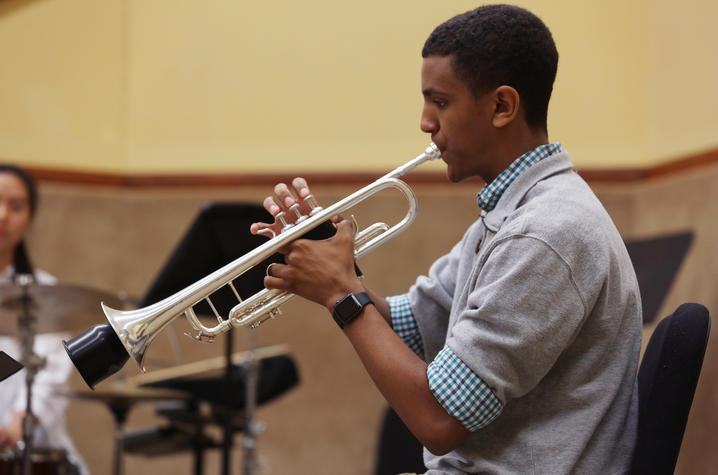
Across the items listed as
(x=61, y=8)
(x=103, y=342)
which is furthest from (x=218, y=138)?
(x=103, y=342)

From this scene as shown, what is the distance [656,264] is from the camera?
8.38ft

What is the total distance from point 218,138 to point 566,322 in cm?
290

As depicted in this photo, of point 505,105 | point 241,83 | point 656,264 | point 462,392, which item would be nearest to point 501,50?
point 505,105

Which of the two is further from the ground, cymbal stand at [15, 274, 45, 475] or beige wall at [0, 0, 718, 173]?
beige wall at [0, 0, 718, 173]

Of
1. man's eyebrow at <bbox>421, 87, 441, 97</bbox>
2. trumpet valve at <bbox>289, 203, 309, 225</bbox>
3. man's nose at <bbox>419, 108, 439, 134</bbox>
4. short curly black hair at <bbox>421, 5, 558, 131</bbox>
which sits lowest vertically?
trumpet valve at <bbox>289, 203, 309, 225</bbox>

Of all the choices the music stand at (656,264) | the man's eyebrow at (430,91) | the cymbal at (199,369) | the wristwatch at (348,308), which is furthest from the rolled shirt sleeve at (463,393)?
the cymbal at (199,369)

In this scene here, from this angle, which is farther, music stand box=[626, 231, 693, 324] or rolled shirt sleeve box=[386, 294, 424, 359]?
music stand box=[626, 231, 693, 324]

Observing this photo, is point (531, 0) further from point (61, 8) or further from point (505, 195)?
point (505, 195)

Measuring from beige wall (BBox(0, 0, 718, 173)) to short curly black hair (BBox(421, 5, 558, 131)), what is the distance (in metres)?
2.24

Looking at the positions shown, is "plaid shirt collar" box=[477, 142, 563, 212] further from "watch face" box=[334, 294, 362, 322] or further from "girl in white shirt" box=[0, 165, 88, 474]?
"girl in white shirt" box=[0, 165, 88, 474]

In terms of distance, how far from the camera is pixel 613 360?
1313 millimetres

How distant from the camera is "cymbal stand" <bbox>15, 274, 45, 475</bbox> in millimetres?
2361

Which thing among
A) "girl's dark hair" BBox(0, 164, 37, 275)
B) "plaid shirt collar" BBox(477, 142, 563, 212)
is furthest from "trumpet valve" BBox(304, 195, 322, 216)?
"girl's dark hair" BBox(0, 164, 37, 275)

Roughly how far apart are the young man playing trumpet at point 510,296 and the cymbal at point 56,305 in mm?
1065
